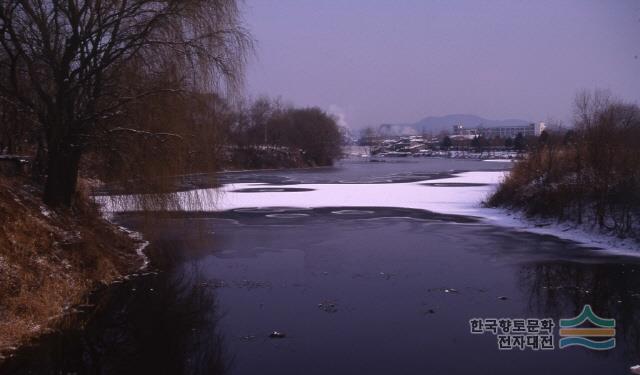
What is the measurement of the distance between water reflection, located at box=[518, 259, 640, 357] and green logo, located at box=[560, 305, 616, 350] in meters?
0.11

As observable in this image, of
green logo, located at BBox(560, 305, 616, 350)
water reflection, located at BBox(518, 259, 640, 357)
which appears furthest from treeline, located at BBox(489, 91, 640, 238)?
green logo, located at BBox(560, 305, 616, 350)

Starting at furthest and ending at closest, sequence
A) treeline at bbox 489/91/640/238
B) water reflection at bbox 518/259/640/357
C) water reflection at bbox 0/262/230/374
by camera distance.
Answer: treeline at bbox 489/91/640/238, water reflection at bbox 518/259/640/357, water reflection at bbox 0/262/230/374

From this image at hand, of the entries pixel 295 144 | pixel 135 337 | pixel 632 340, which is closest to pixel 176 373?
pixel 135 337

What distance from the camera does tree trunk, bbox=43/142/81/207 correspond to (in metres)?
12.9

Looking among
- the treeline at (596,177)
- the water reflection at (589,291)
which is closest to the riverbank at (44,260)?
the water reflection at (589,291)

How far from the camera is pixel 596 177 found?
1845 cm

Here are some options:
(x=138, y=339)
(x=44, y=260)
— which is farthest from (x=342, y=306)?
(x=44, y=260)

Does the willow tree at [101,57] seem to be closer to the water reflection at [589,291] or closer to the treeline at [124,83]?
the treeline at [124,83]

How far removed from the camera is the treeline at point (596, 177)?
1717cm

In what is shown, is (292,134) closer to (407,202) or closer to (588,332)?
(407,202)

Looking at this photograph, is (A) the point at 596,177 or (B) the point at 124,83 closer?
(B) the point at 124,83

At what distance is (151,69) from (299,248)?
19.6 ft

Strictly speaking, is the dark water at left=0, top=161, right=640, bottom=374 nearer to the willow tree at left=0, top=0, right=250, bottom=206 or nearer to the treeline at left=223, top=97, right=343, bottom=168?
the willow tree at left=0, top=0, right=250, bottom=206

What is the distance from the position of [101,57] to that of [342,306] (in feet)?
24.7
